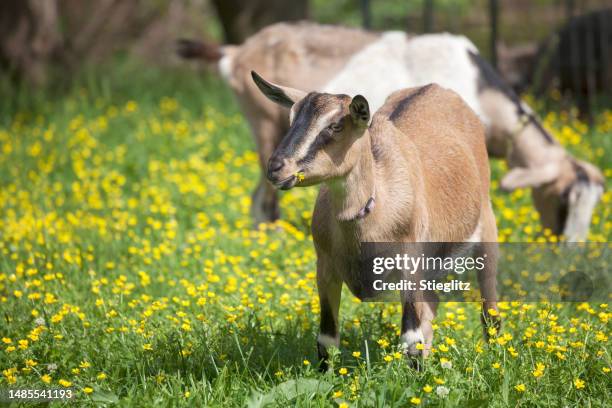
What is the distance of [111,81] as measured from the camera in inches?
425

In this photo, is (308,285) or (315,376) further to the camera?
(308,285)

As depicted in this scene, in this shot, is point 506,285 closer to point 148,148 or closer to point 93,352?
point 93,352

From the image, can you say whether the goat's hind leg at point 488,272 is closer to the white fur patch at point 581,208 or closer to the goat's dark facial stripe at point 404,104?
the goat's dark facial stripe at point 404,104

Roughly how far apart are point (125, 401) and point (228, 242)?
7.72 ft

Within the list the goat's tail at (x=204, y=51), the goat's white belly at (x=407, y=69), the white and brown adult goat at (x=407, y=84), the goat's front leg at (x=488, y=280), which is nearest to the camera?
the goat's front leg at (x=488, y=280)

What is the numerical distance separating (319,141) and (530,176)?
3.08 m

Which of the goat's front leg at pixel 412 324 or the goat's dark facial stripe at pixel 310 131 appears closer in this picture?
the goat's dark facial stripe at pixel 310 131

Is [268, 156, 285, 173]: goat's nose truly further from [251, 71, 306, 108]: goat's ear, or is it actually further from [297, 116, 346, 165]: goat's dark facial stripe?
[251, 71, 306, 108]: goat's ear

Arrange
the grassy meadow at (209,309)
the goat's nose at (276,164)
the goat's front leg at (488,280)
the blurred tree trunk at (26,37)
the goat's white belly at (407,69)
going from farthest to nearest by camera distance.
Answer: the blurred tree trunk at (26,37)
the goat's white belly at (407,69)
the goat's front leg at (488,280)
the grassy meadow at (209,309)
the goat's nose at (276,164)

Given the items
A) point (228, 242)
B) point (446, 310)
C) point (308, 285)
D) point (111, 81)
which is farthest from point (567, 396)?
point (111, 81)

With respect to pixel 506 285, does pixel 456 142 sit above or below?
above

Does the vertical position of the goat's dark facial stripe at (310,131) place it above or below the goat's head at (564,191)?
above

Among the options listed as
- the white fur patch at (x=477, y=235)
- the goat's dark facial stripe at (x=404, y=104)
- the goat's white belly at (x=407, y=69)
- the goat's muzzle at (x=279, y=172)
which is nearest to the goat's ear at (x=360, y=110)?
the goat's muzzle at (x=279, y=172)

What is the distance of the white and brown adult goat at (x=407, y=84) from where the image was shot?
579cm
